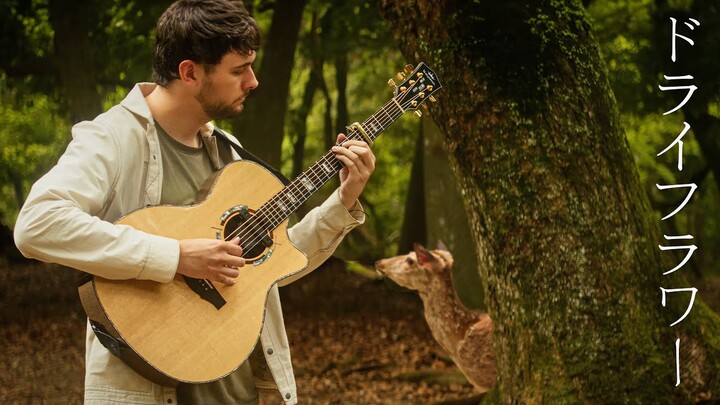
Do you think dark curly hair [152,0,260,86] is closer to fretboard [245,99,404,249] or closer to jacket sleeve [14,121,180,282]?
jacket sleeve [14,121,180,282]

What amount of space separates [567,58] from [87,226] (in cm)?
277

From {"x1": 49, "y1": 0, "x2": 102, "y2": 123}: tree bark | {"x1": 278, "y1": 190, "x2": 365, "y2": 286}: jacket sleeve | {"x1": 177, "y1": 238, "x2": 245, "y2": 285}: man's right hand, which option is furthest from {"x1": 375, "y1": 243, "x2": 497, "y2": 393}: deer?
{"x1": 49, "y1": 0, "x2": 102, "y2": 123}: tree bark

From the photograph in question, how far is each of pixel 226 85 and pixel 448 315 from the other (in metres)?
4.29

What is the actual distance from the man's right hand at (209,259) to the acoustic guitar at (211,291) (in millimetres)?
110

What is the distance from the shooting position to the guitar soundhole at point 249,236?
3102 millimetres

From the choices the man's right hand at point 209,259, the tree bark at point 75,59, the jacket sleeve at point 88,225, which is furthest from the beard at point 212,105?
the tree bark at point 75,59

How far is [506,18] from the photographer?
14.9 feet

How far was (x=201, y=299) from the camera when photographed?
9.75ft

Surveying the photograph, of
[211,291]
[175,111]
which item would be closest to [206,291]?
[211,291]

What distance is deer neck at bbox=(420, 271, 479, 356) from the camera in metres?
6.84

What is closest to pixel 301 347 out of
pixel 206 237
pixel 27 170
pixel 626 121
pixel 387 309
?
pixel 387 309

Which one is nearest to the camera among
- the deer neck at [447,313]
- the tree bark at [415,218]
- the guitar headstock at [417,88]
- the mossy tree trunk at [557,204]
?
the guitar headstock at [417,88]

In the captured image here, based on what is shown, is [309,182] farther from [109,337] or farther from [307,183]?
[109,337]

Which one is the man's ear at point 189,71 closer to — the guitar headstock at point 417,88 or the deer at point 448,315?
the guitar headstock at point 417,88
